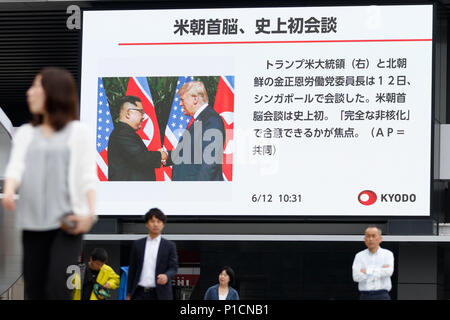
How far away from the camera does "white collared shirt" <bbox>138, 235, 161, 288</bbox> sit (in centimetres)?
842

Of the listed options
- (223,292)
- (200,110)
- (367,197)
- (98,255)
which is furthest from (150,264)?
(200,110)

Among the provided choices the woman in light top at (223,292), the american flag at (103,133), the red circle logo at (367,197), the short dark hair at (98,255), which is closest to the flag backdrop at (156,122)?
the american flag at (103,133)

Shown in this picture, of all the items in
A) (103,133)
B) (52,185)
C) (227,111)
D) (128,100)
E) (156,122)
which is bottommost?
(52,185)

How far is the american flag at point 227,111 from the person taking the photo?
15320mm

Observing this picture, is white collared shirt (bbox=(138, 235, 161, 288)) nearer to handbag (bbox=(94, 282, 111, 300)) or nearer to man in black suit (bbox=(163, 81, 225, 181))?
handbag (bbox=(94, 282, 111, 300))

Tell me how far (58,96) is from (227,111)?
10.5 metres

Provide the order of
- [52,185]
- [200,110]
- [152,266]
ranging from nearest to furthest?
1. [52,185]
2. [152,266]
3. [200,110]

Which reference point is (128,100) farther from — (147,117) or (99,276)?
(99,276)

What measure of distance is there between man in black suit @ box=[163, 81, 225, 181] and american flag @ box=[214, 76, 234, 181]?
7cm

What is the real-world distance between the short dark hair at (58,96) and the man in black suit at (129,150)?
10471mm

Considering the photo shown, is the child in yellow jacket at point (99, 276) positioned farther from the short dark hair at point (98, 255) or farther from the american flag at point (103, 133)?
the american flag at point (103, 133)

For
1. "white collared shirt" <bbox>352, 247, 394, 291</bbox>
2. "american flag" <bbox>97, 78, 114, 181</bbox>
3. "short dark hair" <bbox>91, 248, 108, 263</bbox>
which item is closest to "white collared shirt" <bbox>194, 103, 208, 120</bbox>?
"american flag" <bbox>97, 78, 114, 181</bbox>

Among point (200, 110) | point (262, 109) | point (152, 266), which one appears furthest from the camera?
point (200, 110)

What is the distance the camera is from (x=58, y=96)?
16.4ft
